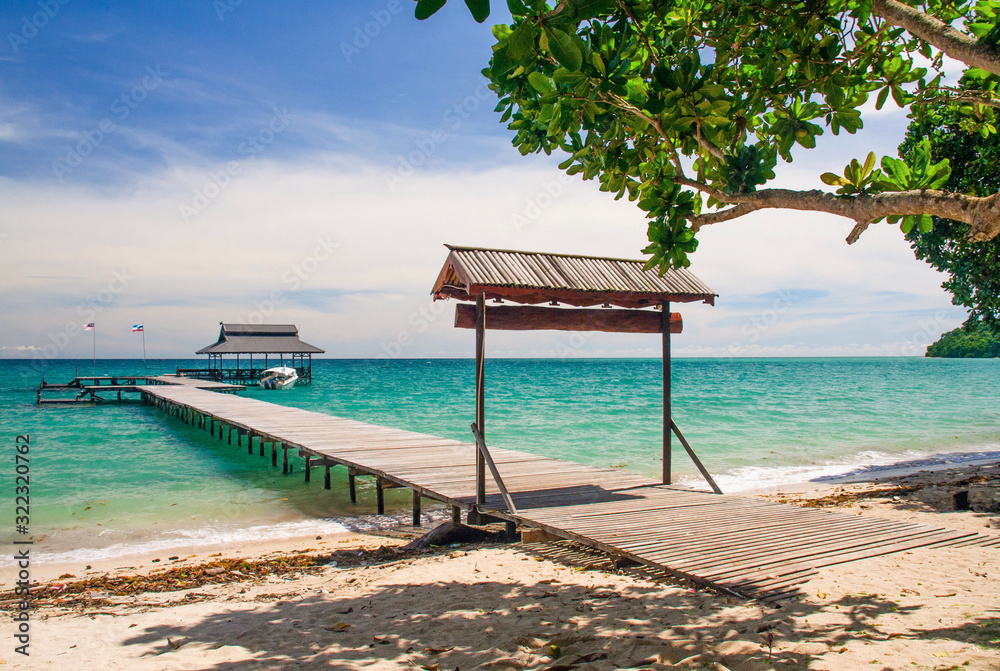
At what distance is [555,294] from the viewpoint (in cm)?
744

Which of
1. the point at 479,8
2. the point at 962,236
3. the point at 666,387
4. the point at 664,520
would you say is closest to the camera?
the point at 479,8

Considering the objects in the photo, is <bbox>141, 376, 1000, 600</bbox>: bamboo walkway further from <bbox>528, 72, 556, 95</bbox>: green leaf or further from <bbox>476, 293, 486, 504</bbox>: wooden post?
<bbox>528, 72, 556, 95</bbox>: green leaf

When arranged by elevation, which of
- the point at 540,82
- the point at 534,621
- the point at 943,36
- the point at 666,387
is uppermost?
the point at 943,36

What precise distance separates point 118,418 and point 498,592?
28963mm

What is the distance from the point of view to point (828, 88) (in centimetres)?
450

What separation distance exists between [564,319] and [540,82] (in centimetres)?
456

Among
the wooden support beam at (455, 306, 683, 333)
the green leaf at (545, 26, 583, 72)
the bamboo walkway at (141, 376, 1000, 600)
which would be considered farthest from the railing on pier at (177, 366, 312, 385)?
the green leaf at (545, 26, 583, 72)

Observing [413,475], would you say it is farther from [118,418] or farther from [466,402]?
[466,402]

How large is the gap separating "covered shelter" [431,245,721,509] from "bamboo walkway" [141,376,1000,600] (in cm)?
78

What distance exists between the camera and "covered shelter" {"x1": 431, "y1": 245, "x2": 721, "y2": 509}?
23.2 feet

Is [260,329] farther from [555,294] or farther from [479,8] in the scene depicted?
[479,8]

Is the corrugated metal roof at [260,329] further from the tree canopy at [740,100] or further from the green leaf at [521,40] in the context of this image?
the green leaf at [521,40]

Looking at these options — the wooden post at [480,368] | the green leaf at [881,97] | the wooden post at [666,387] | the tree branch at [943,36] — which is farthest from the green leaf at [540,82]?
the wooden post at [666,387]

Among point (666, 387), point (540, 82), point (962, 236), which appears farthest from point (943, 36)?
point (962, 236)
